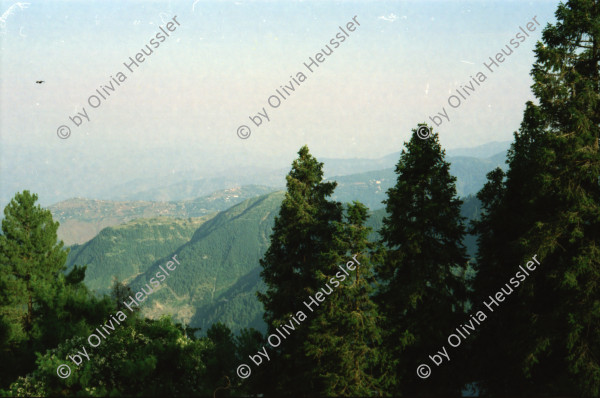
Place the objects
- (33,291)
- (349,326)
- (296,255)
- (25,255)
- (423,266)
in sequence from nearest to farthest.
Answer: (349,326)
(423,266)
(296,255)
(33,291)
(25,255)

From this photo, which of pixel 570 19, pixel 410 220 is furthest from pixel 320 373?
pixel 570 19

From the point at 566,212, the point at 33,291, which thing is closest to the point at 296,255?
the point at 566,212

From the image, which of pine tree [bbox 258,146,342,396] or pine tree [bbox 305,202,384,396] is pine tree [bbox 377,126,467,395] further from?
pine tree [bbox 258,146,342,396]

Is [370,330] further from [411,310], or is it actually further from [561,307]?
[561,307]

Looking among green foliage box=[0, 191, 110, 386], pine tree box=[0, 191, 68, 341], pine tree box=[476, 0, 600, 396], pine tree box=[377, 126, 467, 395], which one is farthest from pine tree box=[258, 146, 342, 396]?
pine tree box=[0, 191, 68, 341]

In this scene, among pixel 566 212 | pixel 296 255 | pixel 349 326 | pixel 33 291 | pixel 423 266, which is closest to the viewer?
pixel 566 212

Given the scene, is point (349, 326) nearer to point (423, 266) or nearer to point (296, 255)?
point (423, 266)

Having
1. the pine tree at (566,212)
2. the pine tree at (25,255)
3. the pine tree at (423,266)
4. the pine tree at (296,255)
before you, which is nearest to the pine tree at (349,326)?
the pine tree at (423,266)
